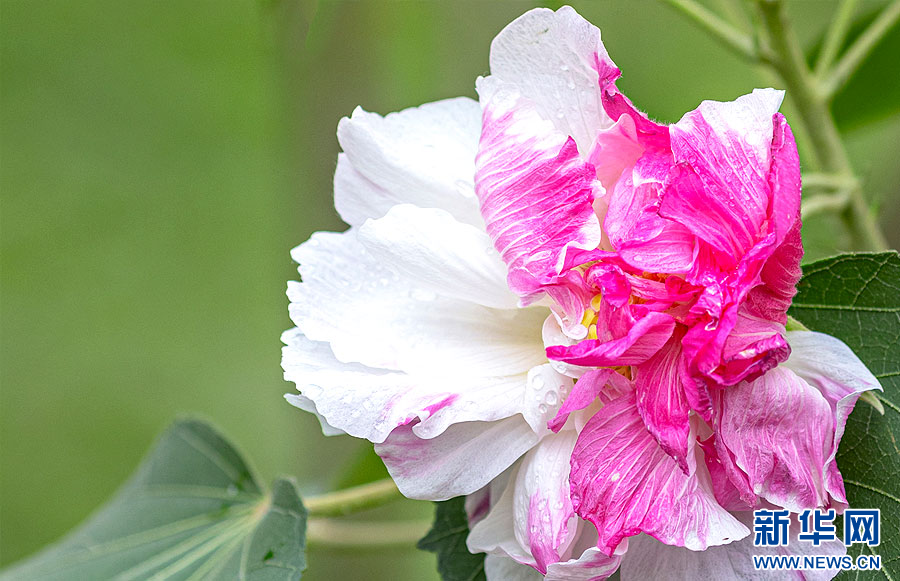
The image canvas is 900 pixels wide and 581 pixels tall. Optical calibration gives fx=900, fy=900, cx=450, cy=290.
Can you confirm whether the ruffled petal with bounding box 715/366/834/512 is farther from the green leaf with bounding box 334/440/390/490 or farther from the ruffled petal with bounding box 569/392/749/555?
the green leaf with bounding box 334/440/390/490

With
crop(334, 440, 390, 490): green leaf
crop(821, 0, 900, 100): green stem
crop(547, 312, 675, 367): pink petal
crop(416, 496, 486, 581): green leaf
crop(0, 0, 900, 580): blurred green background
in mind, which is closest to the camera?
crop(547, 312, 675, 367): pink petal

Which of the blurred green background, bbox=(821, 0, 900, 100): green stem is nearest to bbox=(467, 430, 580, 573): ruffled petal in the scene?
bbox=(821, 0, 900, 100): green stem

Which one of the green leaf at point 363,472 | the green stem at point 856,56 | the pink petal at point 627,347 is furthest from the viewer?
the green leaf at point 363,472

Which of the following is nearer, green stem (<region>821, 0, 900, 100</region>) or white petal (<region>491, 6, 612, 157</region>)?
white petal (<region>491, 6, 612, 157</region>)

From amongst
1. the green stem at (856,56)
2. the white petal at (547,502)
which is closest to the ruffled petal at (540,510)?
the white petal at (547,502)

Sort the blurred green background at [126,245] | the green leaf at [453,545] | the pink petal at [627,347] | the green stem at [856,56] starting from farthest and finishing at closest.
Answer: the blurred green background at [126,245]
the green stem at [856,56]
the green leaf at [453,545]
the pink petal at [627,347]

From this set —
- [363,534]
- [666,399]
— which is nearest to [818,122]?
[666,399]

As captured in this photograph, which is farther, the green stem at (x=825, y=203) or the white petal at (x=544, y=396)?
the green stem at (x=825, y=203)

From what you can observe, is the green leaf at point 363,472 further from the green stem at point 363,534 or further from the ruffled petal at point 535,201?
the ruffled petal at point 535,201
